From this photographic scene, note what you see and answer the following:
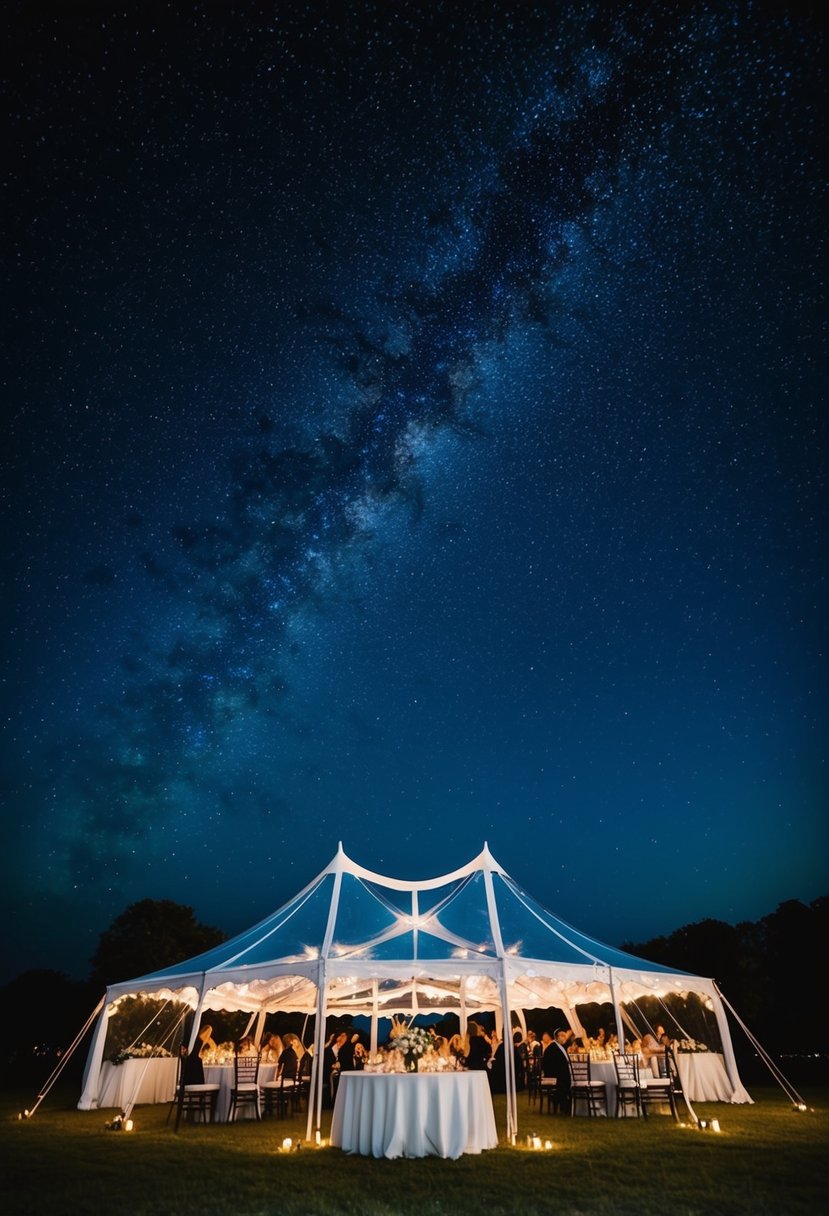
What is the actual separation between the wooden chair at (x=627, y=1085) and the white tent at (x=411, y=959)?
2.11ft

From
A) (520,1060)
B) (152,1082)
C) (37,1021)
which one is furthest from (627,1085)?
(37,1021)

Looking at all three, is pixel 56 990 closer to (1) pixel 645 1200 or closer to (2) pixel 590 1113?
(2) pixel 590 1113

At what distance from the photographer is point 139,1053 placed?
46.4 feet

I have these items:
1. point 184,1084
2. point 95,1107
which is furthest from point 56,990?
point 184,1084

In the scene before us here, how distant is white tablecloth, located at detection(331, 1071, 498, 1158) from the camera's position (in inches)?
310

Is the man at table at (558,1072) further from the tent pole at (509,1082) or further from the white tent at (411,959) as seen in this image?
the tent pole at (509,1082)

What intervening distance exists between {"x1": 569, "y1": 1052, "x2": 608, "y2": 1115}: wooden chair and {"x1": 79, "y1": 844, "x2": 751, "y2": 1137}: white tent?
3.70 feet

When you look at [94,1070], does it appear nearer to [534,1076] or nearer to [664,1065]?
[534,1076]

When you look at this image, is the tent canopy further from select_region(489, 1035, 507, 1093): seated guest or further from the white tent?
A: select_region(489, 1035, 507, 1093): seated guest

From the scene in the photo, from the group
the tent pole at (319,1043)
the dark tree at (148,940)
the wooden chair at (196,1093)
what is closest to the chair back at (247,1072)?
the wooden chair at (196,1093)

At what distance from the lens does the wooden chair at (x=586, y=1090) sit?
39.2ft

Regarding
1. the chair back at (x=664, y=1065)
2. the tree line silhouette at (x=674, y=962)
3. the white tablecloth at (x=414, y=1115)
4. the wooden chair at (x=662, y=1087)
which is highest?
the tree line silhouette at (x=674, y=962)

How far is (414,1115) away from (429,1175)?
0.89 metres

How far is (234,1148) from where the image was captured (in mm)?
9055
